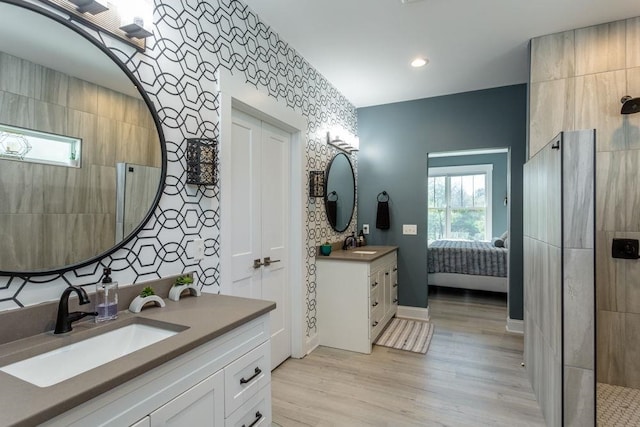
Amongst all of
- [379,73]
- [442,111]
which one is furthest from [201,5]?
[442,111]

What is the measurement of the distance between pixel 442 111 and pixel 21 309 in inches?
163

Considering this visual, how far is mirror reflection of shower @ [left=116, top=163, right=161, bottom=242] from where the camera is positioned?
139 centimetres

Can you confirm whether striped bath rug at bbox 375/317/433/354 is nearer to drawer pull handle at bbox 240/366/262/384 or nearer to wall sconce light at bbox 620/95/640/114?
drawer pull handle at bbox 240/366/262/384

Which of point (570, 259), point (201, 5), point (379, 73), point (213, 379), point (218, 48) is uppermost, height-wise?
point (379, 73)

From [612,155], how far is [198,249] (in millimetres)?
3037

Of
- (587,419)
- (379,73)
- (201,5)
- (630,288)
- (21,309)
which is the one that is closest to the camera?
(21,309)

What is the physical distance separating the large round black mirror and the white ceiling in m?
0.95


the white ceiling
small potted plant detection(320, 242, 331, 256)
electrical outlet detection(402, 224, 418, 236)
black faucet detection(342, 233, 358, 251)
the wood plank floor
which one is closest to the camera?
the wood plank floor

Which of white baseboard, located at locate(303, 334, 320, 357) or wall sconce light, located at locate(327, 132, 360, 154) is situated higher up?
wall sconce light, located at locate(327, 132, 360, 154)

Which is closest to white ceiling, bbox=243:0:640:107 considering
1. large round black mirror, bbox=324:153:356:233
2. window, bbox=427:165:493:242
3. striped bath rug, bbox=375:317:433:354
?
large round black mirror, bbox=324:153:356:233

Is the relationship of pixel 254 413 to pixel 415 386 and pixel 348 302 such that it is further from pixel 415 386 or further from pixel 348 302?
pixel 348 302

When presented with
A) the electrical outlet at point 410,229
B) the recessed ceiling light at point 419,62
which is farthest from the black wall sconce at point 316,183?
the electrical outlet at point 410,229

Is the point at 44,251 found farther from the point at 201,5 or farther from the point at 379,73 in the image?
the point at 379,73

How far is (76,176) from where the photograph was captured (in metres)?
1.24
